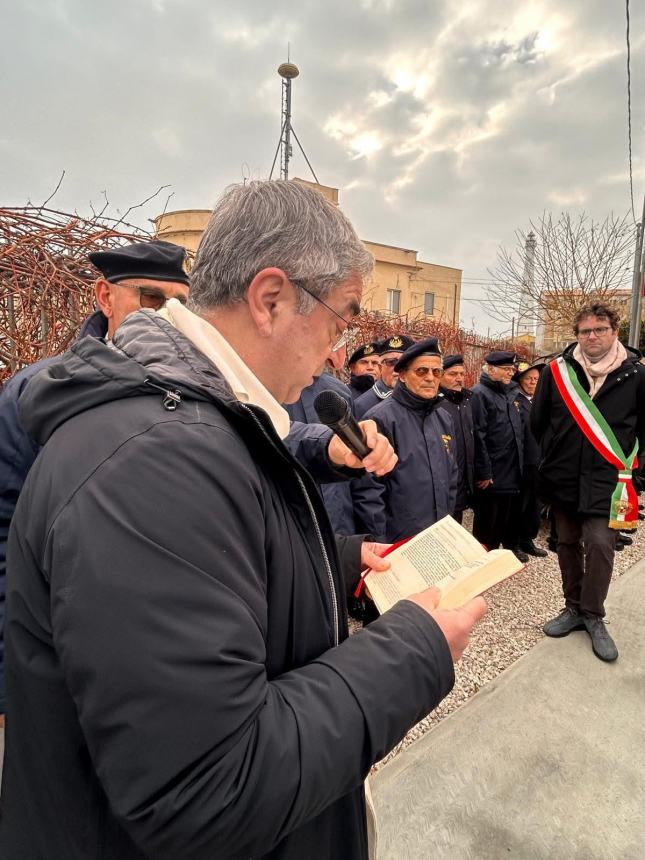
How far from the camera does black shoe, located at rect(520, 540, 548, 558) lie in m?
5.65

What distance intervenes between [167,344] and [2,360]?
269 cm

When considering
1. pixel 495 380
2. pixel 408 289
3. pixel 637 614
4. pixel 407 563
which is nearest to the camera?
pixel 407 563

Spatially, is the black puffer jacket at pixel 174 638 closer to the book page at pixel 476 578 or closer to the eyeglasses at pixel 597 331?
the book page at pixel 476 578

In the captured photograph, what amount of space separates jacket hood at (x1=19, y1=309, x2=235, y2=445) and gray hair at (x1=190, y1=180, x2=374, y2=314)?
220 millimetres

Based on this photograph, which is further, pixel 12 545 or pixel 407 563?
pixel 407 563

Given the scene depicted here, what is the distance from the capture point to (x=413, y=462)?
3531 millimetres

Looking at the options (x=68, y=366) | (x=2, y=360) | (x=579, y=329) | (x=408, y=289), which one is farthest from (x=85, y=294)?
(x=408, y=289)

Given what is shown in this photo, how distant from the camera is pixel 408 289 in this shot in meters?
24.9

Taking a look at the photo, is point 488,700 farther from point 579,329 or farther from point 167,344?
point 167,344

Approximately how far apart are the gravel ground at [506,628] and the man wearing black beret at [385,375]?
2.01 metres

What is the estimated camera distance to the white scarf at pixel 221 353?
0.93 meters

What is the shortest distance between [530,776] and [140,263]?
323cm

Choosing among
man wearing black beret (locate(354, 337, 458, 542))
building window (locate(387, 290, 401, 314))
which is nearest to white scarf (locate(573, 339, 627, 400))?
man wearing black beret (locate(354, 337, 458, 542))

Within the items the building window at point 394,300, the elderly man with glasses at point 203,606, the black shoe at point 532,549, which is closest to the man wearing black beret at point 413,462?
the elderly man with glasses at point 203,606
